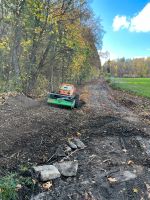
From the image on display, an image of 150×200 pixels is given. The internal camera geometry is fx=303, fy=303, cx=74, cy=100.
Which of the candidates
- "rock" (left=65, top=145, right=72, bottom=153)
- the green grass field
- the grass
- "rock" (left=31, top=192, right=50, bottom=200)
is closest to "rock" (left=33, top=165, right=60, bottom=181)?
the grass

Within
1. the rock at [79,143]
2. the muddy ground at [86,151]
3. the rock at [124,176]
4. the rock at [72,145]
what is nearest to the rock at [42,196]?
the muddy ground at [86,151]

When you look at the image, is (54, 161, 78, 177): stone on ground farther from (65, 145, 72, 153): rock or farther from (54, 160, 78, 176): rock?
(65, 145, 72, 153): rock

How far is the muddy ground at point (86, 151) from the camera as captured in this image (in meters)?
6.14

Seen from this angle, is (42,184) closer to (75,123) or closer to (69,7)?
(75,123)

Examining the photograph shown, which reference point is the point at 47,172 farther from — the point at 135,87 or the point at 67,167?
the point at 135,87

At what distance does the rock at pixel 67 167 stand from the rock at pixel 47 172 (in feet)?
0.66

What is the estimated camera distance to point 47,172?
6441 mm

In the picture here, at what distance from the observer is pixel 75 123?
1149 cm

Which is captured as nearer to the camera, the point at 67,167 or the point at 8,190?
the point at 8,190

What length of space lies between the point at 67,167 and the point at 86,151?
1.48 meters

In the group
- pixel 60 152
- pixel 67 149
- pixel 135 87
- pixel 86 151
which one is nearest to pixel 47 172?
pixel 60 152

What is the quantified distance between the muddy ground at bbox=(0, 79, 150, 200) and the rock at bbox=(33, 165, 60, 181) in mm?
158

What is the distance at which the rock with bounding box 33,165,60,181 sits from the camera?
249 inches

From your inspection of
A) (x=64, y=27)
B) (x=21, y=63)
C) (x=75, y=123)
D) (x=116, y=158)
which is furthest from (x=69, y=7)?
(x=116, y=158)
